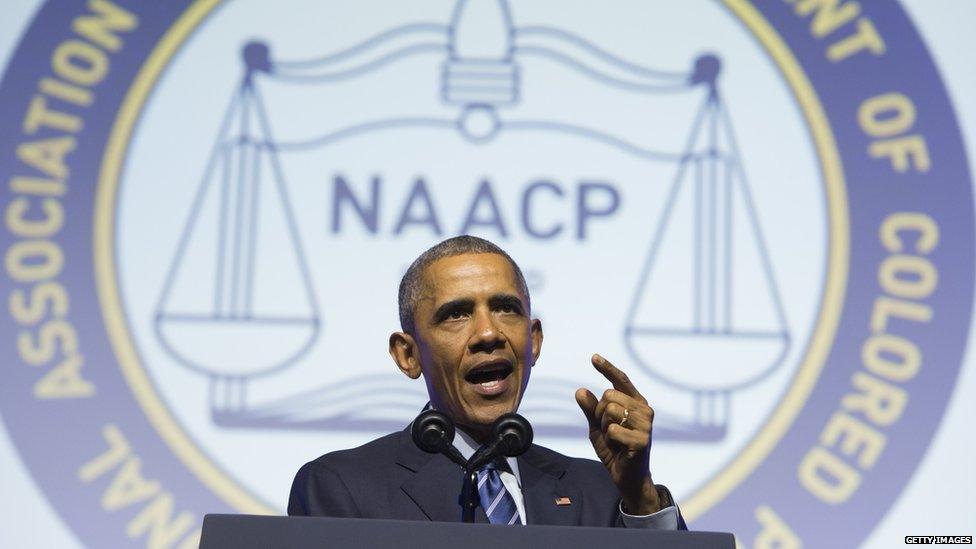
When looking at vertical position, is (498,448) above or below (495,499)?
above

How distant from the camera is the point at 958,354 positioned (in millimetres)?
3783

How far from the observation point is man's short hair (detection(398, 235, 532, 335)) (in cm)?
248

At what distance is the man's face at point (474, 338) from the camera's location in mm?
2354

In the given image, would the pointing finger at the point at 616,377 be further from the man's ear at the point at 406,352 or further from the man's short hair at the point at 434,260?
the man's ear at the point at 406,352

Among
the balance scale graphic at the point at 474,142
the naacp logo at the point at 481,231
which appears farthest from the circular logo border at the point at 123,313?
the balance scale graphic at the point at 474,142

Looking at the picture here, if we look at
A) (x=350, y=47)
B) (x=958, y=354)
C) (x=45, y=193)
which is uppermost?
(x=350, y=47)

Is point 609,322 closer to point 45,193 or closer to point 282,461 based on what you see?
point 282,461

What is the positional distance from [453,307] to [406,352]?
190 millimetres

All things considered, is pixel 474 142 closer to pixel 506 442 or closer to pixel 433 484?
pixel 433 484

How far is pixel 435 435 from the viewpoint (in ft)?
6.26

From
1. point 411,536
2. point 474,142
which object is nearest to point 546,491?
point 411,536

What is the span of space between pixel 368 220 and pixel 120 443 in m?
1.00

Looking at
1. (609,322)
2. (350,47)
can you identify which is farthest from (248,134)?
(609,322)

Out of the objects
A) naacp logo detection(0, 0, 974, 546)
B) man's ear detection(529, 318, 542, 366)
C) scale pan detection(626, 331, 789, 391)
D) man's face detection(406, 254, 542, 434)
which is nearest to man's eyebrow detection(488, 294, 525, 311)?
man's face detection(406, 254, 542, 434)
